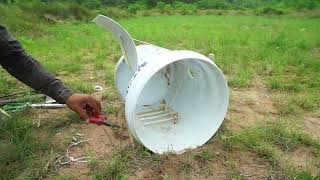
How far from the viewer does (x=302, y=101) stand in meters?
3.33

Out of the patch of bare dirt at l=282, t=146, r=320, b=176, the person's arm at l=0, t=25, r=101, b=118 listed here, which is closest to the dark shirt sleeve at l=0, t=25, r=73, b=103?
the person's arm at l=0, t=25, r=101, b=118

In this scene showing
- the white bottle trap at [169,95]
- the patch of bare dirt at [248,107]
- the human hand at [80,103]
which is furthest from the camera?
the patch of bare dirt at [248,107]

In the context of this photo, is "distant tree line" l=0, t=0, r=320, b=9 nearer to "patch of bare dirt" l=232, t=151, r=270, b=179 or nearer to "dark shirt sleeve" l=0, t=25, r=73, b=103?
"dark shirt sleeve" l=0, t=25, r=73, b=103

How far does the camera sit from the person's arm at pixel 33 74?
245cm

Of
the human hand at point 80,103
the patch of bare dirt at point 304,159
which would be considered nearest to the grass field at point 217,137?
the patch of bare dirt at point 304,159

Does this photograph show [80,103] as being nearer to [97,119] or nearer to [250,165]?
[97,119]

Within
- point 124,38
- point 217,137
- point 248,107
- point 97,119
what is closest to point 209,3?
point 248,107

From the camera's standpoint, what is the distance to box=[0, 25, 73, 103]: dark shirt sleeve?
2.49 meters

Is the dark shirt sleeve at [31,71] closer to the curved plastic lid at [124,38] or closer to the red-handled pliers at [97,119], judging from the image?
the red-handled pliers at [97,119]

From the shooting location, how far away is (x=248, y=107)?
128 inches

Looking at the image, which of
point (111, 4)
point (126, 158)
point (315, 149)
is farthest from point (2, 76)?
point (111, 4)

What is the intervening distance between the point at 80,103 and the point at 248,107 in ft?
4.60

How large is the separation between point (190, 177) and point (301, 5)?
16.7 m

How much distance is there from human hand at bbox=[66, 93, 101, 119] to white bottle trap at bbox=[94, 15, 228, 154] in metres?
0.27
